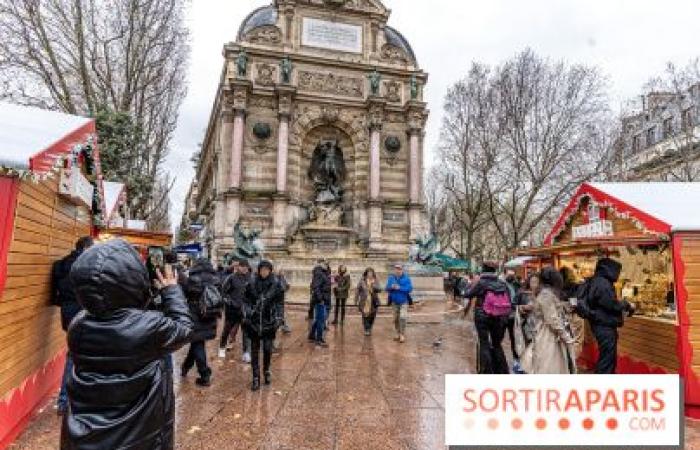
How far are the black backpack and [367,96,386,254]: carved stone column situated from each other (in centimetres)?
1904

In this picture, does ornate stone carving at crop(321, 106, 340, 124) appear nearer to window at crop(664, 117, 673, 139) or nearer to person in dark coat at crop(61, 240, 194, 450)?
window at crop(664, 117, 673, 139)

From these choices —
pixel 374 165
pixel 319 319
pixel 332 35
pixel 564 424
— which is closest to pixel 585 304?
pixel 564 424

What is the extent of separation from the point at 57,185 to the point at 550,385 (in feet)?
20.6

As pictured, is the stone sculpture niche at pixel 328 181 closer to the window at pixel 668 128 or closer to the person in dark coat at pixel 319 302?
the person in dark coat at pixel 319 302

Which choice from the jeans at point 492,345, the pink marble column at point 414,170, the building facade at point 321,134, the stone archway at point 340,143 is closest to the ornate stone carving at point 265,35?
the building facade at point 321,134

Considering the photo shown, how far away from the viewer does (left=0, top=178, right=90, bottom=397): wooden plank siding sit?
441cm

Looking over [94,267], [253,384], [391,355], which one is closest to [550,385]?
[94,267]

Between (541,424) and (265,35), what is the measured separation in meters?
27.2

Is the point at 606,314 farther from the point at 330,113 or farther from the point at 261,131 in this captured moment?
the point at 330,113

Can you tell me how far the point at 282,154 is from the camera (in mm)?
24859

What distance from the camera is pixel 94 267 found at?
2018 millimetres

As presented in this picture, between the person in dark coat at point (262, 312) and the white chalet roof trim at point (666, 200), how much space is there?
17.7 ft

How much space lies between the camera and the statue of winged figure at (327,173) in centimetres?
2655

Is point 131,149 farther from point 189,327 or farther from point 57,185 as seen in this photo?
point 189,327
